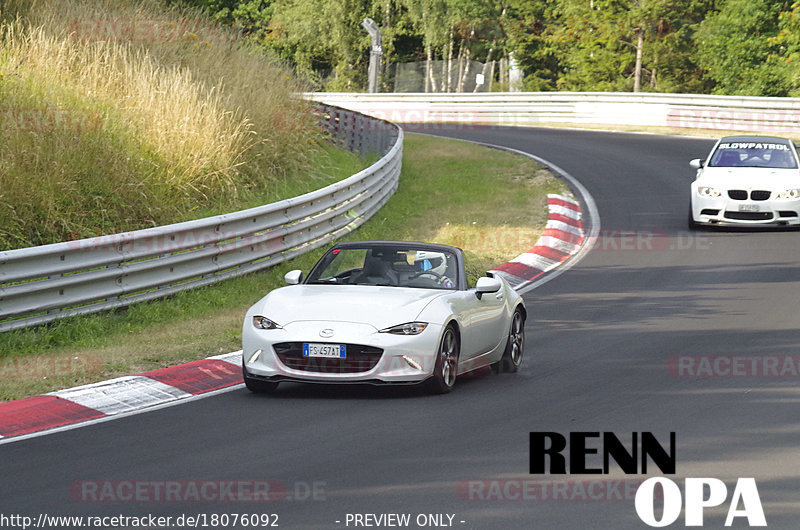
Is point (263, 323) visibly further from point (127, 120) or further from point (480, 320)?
point (127, 120)

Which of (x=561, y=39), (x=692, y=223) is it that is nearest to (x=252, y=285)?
(x=692, y=223)

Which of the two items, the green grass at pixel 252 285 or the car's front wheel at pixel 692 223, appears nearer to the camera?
the green grass at pixel 252 285

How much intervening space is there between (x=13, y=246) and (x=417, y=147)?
747 inches

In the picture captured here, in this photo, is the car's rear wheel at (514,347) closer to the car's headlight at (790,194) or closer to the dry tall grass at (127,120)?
the dry tall grass at (127,120)

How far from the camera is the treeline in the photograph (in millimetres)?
49094

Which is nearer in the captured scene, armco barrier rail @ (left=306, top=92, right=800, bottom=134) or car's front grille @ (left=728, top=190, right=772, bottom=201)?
car's front grille @ (left=728, top=190, right=772, bottom=201)

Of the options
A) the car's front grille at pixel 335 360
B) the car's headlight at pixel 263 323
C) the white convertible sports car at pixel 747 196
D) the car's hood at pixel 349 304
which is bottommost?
the white convertible sports car at pixel 747 196

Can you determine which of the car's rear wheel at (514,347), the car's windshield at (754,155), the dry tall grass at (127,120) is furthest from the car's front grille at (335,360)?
the car's windshield at (754,155)

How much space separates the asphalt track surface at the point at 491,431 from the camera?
21.2 feet

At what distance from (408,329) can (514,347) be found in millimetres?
2013

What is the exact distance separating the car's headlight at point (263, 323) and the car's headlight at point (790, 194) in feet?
43.5

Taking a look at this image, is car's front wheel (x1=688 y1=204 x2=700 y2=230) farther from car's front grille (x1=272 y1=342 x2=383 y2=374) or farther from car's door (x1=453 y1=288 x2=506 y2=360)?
car's front grille (x1=272 y1=342 x2=383 y2=374)

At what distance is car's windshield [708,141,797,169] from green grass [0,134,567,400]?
11.3 ft

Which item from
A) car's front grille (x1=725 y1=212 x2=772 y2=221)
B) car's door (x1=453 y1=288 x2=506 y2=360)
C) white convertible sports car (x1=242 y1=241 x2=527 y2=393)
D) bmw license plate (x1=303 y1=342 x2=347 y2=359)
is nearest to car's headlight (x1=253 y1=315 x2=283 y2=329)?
white convertible sports car (x1=242 y1=241 x2=527 y2=393)
